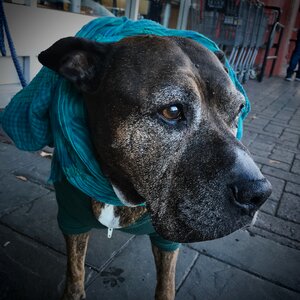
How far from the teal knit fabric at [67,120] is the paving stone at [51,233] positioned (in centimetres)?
80

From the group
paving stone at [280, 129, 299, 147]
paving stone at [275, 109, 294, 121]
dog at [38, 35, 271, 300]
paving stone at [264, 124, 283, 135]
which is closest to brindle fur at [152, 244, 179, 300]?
dog at [38, 35, 271, 300]

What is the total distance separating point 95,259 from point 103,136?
1238 mm

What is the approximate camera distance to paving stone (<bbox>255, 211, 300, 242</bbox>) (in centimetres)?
307

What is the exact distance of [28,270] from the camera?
2418 millimetres

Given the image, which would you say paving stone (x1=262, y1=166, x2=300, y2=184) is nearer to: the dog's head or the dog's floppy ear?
the dog's head

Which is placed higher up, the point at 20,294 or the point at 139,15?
the point at 139,15

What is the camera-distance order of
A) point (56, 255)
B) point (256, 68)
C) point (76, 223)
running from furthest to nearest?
1. point (256, 68)
2. point (56, 255)
3. point (76, 223)

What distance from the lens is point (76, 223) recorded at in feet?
6.81

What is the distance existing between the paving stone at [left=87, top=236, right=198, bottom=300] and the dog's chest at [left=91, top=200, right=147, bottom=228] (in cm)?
57

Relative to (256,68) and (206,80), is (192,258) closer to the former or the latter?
(206,80)


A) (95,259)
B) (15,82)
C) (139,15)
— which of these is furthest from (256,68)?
(95,259)

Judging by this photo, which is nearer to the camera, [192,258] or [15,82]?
[192,258]

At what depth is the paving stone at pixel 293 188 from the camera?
3844 millimetres

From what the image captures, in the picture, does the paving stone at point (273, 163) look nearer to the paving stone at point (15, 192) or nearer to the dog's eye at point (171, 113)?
the paving stone at point (15, 192)
